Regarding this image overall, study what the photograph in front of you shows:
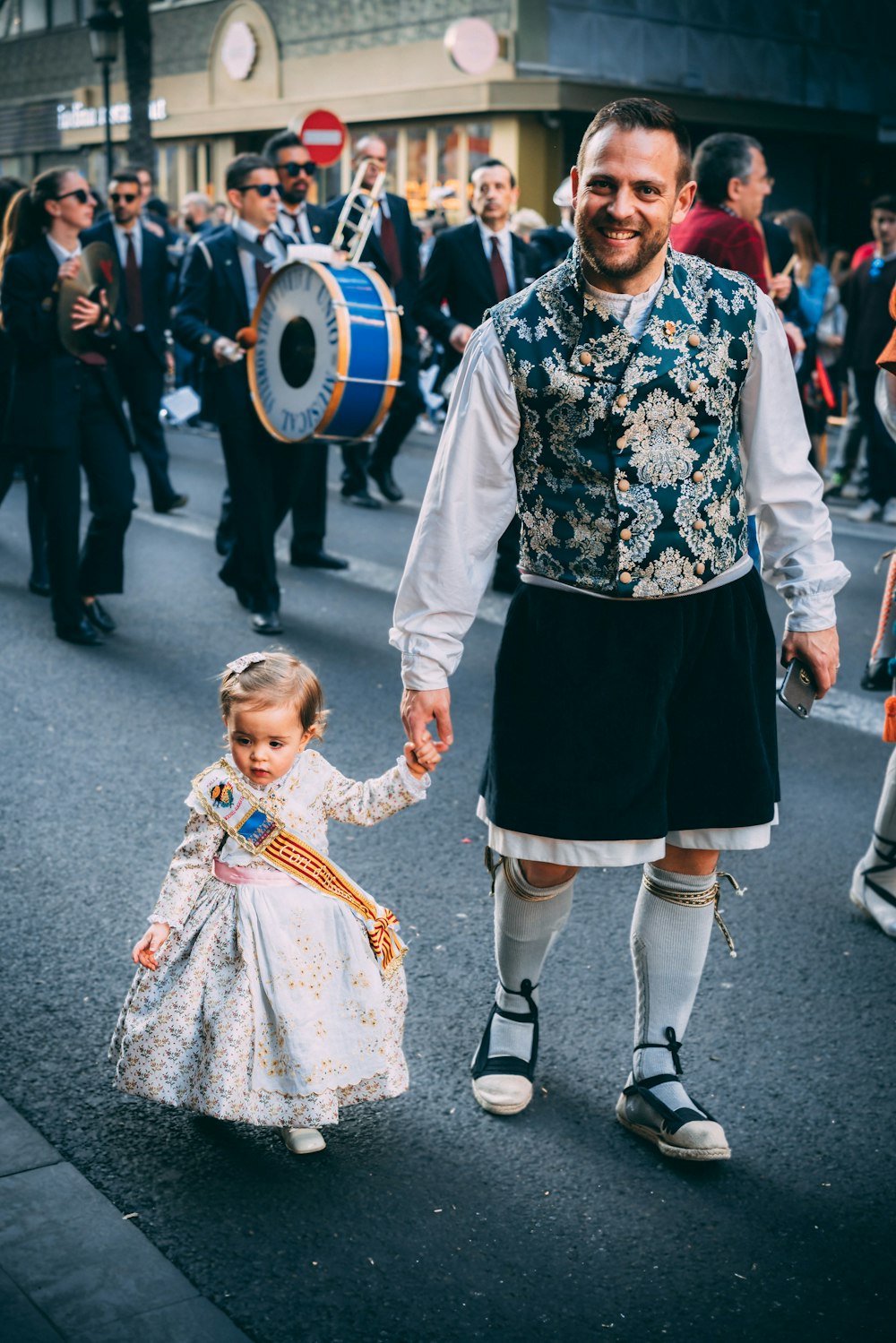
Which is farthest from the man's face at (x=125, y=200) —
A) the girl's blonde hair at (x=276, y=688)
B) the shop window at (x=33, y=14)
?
the shop window at (x=33, y=14)

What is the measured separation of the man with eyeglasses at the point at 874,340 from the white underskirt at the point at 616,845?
309 inches

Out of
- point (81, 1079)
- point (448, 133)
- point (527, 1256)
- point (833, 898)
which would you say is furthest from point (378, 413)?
point (448, 133)

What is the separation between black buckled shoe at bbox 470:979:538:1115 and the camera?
10.9 ft

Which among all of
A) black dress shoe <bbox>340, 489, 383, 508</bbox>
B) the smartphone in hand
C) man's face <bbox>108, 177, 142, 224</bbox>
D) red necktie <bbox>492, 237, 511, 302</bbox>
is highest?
man's face <bbox>108, 177, 142, 224</bbox>

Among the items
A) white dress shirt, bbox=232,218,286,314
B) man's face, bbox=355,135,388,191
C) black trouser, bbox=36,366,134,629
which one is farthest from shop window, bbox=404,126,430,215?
black trouser, bbox=36,366,134,629

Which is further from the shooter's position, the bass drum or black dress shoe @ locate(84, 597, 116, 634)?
black dress shoe @ locate(84, 597, 116, 634)

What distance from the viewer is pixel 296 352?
748 centimetres

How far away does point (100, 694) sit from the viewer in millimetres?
6438

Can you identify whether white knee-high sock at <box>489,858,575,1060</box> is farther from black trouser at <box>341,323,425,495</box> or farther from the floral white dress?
black trouser at <box>341,323,425,495</box>

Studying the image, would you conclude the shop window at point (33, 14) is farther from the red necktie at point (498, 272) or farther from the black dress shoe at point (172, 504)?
the red necktie at point (498, 272)

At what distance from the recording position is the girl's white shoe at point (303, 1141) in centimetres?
314

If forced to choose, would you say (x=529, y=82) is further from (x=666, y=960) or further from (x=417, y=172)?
(x=666, y=960)

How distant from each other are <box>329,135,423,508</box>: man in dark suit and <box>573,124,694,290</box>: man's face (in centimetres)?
721

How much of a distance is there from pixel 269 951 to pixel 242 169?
5429 millimetres
